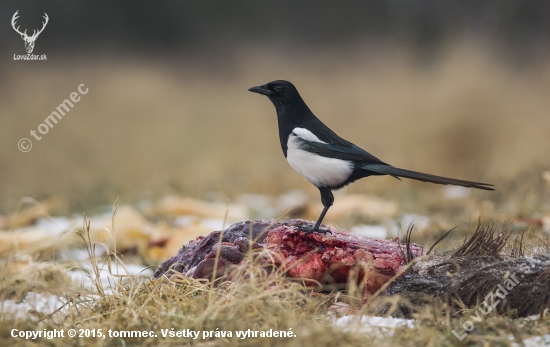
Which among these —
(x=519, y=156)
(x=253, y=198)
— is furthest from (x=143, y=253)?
(x=519, y=156)

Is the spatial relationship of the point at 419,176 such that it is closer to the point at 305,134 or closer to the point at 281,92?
the point at 305,134

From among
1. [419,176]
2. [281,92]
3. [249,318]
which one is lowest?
[249,318]

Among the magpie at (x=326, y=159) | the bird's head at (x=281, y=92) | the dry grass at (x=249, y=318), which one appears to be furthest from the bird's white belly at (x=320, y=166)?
the dry grass at (x=249, y=318)

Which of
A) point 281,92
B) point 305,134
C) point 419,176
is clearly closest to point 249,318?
point 419,176

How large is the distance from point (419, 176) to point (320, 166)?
471 mm

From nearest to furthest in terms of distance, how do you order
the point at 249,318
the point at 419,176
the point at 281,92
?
the point at 249,318
the point at 419,176
the point at 281,92

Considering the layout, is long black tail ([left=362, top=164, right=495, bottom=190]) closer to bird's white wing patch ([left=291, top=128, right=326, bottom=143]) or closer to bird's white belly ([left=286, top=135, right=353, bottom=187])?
bird's white belly ([left=286, top=135, right=353, bottom=187])

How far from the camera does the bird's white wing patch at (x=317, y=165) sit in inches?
104

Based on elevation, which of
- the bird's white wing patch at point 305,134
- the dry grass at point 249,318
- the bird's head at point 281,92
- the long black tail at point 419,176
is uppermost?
the bird's head at point 281,92

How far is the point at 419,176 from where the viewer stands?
2355 mm

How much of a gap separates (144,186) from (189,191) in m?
0.72

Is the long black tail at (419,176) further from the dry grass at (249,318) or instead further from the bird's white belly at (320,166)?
the dry grass at (249,318)

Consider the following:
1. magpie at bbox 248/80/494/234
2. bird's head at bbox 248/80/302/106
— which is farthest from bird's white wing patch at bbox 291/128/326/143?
bird's head at bbox 248/80/302/106

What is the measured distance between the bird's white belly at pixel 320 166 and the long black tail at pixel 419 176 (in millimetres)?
96
